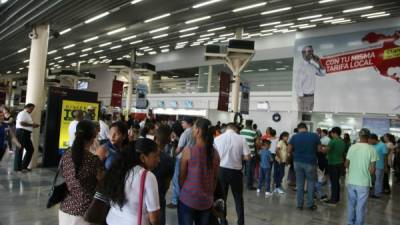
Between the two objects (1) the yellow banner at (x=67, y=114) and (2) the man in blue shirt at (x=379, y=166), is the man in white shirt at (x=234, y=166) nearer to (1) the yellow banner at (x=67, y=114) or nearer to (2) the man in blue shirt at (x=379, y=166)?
(1) the yellow banner at (x=67, y=114)

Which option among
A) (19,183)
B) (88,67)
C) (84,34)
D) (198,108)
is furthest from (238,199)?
(88,67)

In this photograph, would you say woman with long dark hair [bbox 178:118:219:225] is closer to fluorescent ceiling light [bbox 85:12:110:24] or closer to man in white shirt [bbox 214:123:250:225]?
man in white shirt [bbox 214:123:250:225]

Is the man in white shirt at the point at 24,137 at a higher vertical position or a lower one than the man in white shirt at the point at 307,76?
lower

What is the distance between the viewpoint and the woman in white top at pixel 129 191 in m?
1.68

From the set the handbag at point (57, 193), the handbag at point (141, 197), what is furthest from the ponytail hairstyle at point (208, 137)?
the handbag at point (57, 193)

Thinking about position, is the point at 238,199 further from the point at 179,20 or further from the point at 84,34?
the point at 84,34

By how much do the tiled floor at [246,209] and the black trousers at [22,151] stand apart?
0.78 feet

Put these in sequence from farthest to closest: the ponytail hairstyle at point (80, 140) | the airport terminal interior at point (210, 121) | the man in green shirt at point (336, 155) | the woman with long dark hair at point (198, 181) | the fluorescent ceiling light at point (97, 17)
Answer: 1. the fluorescent ceiling light at point (97, 17)
2. the man in green shirt at point (336, 155)
3. the woman with long dark hair at point (198, 181)
4. the airport terminal interior at point (210, 121)
5. the ponytail hairstyle at point (80, 140)

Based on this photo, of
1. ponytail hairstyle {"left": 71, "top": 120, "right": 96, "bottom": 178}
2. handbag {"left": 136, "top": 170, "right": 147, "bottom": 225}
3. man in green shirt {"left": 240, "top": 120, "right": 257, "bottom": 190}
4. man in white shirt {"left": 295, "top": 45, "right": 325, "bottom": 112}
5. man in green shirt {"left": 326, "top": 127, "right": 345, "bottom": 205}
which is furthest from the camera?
man in white shirt {"left": 295, "top": 45, "right": 325, "bottom": 112}

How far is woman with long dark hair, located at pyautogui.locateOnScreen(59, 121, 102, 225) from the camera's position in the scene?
85.4 inches

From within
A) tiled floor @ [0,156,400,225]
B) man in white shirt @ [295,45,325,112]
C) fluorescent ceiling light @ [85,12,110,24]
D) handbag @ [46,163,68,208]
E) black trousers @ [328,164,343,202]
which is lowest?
tiled floor @ [0,156,400,225]

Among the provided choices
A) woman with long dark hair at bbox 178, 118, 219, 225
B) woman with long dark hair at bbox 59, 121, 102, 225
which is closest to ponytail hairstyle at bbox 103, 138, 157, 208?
woman with long dark hair at bbox 59, 121, 102, 225

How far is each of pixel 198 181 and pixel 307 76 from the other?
580 inches

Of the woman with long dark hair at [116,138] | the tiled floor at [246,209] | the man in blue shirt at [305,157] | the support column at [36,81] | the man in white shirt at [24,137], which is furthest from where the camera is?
the support column at [36,81]
